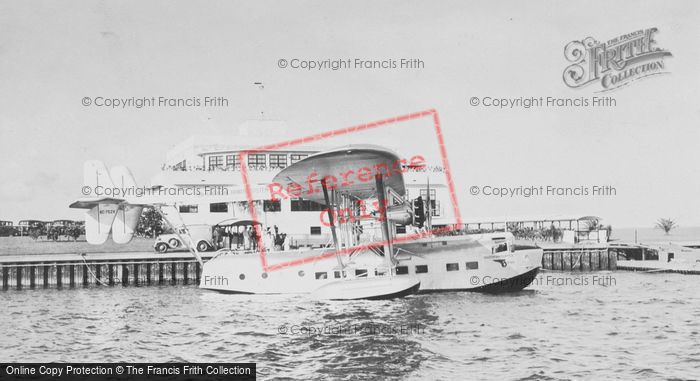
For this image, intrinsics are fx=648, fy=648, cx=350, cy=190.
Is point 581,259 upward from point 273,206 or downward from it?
downward

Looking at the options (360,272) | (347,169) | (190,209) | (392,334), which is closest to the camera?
(392,334)

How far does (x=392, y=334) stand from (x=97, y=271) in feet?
76.3

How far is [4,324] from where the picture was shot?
2166 centimetres

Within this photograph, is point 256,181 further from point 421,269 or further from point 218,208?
point 421,269

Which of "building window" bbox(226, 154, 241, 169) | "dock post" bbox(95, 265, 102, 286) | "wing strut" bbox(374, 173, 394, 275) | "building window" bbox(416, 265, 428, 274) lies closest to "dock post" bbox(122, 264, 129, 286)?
"dock post" bbox(95, 265, 102, 286)

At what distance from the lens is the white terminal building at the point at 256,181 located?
155 feet

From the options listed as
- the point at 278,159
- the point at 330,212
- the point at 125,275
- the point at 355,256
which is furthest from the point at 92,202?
the point at 278,159

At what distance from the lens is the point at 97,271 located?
35750mm

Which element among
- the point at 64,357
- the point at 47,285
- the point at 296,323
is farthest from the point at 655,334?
the point at 47,285

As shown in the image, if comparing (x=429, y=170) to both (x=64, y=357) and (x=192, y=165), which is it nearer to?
(x=192, y=165)

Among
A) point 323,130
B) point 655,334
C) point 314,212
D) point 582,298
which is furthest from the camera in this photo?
point 323,130

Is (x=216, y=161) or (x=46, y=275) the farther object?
(x=216, y=161)

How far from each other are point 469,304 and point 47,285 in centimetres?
2307

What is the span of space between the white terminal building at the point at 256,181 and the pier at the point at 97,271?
8183 millimetres
